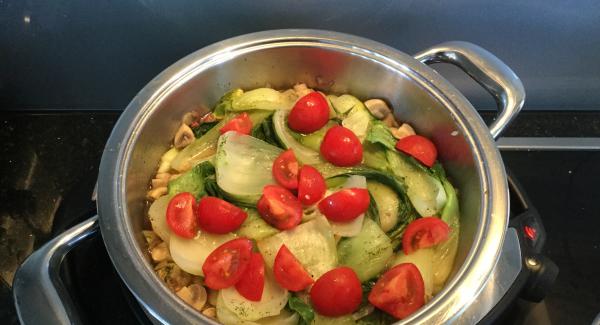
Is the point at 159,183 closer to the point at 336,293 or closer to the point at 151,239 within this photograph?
the point at 151,239

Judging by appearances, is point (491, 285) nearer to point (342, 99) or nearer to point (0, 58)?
point (342, 99)

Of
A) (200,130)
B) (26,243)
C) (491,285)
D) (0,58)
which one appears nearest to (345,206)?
(491,285)

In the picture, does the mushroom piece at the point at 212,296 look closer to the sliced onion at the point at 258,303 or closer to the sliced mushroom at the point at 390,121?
the sliced onion at the point at 258,303

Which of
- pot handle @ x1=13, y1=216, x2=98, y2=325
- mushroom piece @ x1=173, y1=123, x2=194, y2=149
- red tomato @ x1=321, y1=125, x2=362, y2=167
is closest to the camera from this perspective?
pot handle @ x1=13, y1=216, x2=98, y2=325

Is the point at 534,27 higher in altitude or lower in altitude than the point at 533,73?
higher

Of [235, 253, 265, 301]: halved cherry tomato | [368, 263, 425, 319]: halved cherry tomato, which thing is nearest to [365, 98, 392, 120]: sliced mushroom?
[368, 263, 425, 319]: halved cherry tomato

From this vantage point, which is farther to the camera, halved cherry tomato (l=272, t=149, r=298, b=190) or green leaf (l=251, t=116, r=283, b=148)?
green leaf (l=251, t=116, r=283, b=148)

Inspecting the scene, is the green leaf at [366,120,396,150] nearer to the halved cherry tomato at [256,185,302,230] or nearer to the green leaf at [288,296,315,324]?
the halved cherry tomato at [256,185,302,230]
